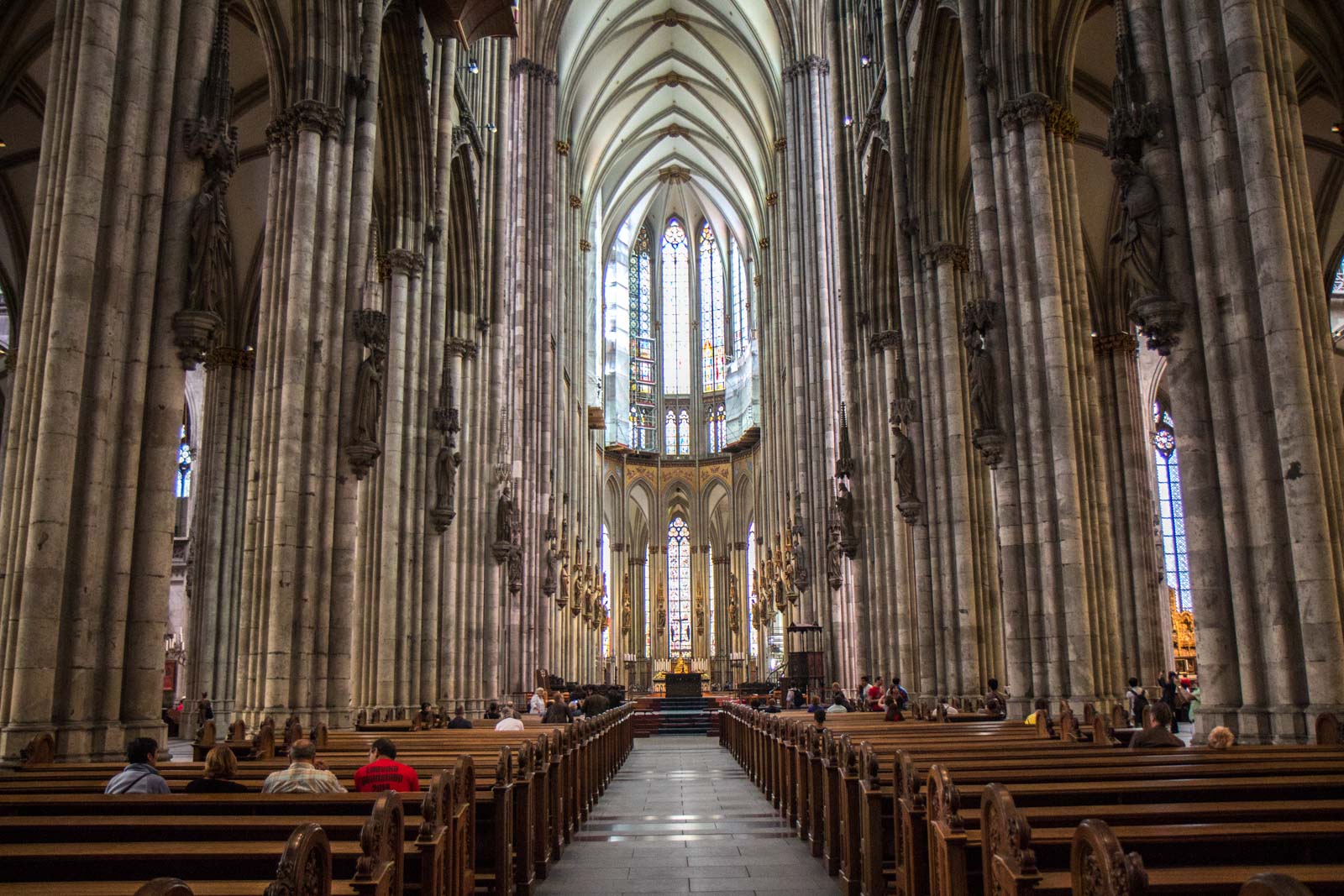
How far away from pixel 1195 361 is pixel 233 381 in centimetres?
2236

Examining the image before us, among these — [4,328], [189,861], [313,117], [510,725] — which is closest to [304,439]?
[313,117]

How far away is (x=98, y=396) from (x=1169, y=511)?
37644 mm

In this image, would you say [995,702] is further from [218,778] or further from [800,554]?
[800,554]

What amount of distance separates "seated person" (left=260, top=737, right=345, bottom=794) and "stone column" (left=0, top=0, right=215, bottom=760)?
3127 mm

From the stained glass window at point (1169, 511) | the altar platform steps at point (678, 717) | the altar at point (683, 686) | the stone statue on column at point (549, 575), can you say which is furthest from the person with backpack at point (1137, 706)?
the altar at point (683, 686)

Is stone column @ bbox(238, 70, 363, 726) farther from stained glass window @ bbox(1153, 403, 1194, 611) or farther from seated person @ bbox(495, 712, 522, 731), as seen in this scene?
stained glass window @ bbox(1153, 403, 1194, 611)

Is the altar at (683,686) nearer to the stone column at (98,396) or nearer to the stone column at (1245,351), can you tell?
the stone column at (1245,351)

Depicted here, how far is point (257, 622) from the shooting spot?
538 inches

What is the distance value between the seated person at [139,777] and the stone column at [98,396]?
8.70 ft

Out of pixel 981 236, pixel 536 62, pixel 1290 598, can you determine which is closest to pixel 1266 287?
pixel 1290 598

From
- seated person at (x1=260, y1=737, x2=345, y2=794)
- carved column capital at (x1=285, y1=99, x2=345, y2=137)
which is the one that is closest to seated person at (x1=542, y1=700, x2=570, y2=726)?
carved column capital at (x1=285, y1=99, x2=345, y2=137)

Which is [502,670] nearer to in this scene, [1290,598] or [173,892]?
[1290,598]

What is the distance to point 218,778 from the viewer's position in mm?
6184

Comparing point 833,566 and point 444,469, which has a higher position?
point 444,469
